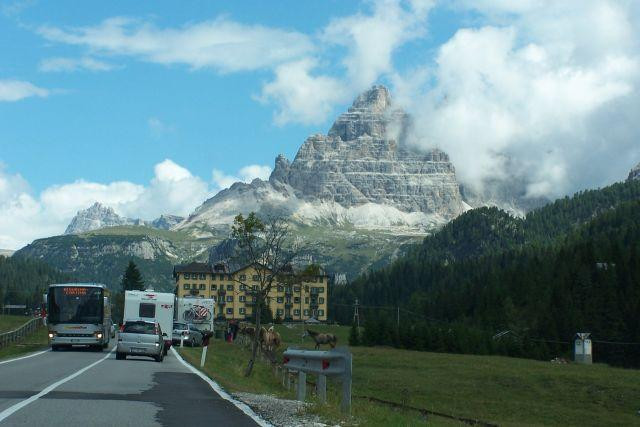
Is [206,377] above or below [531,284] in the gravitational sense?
below

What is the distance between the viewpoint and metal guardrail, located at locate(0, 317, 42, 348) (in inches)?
2398

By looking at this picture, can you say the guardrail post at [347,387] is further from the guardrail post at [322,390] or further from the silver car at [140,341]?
the silver car at [140,341]

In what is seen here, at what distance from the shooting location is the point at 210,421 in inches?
656

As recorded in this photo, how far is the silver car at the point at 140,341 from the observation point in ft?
142

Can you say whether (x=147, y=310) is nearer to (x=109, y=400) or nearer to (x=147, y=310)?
(x=147, y=310)

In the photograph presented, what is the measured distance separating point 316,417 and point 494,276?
494ft

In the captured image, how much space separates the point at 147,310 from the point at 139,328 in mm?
→ 18372

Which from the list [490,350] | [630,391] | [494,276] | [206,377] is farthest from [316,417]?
[494,276]

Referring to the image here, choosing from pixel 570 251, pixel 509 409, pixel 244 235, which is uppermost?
pixel 570 251

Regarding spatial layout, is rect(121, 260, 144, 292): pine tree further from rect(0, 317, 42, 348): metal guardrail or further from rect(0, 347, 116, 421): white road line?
rect(0, 347, 116, 421): white road line

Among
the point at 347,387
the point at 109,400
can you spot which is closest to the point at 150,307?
the point at 109,400

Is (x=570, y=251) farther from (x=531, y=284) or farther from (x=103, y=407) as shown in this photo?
(x=103, y=407)

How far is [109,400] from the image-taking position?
65.5 ft

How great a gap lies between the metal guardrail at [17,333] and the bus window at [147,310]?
849cm
